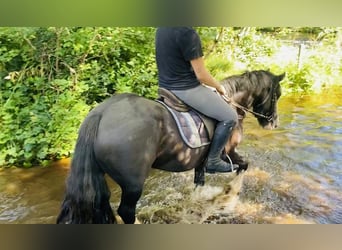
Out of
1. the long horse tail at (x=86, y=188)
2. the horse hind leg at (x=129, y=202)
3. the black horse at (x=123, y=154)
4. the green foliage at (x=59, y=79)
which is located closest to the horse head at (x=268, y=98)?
the black horse at (x=123, y=154)

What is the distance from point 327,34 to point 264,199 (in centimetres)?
93

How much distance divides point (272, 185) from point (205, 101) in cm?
61

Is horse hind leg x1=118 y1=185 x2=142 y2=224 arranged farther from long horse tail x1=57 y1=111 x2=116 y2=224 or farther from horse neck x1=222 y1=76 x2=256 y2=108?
horse neck x1=222 y1=76 x2=256 y2=108

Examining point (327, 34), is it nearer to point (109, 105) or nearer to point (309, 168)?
point (309, 168)

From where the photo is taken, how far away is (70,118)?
7.39 feet

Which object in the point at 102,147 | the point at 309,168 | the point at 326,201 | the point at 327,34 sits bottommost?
the point at 326,201

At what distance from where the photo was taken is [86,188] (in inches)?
84.7

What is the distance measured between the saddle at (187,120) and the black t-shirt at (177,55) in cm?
6

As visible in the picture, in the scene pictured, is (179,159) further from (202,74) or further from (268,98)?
(268,98)

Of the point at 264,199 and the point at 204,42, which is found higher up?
the point at 204,42

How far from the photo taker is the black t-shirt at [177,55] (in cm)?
217

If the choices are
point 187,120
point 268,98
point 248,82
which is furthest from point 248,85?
point 187,120

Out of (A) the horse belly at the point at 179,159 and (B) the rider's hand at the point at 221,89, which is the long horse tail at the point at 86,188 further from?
(B) the rider's hand at the point at 221,89
